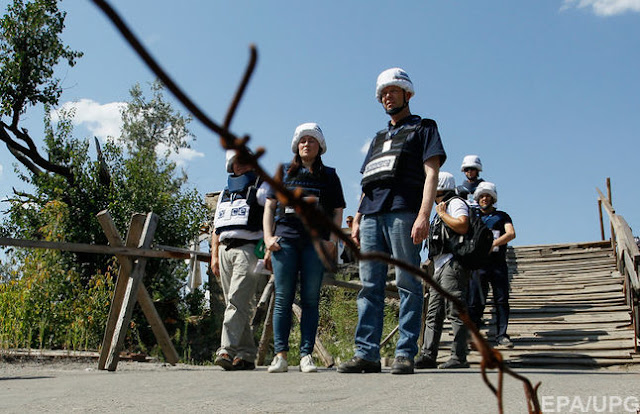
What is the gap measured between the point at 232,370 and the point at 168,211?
1076 centimetres

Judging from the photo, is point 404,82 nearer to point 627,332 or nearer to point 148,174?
point 627,332

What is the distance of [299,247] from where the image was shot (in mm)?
4773

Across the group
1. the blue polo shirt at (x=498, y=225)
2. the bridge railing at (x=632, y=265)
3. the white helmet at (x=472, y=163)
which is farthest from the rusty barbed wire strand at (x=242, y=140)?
the white helmet at (x=472, y=163)

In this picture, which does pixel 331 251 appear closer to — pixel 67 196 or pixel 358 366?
pixel 358 366

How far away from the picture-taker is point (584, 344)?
738 cm

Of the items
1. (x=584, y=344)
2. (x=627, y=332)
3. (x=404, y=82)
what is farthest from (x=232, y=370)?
(x=627, y=332)

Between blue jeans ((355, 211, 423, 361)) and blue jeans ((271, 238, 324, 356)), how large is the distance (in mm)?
407

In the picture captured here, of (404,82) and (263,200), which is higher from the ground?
(404,82)

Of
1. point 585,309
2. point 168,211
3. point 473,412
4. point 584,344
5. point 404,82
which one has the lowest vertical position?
point 473,412

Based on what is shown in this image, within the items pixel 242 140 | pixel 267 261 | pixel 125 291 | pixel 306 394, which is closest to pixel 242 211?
pixel 267 261

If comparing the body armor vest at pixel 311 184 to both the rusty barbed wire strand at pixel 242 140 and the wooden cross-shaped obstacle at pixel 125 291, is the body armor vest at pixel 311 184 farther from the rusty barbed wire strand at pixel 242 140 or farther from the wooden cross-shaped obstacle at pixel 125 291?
the rusty barbed wire strand at pixel 242 140

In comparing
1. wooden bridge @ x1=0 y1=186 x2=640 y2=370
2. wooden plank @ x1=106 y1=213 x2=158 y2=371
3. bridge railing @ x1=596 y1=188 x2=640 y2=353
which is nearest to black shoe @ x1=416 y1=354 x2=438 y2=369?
wooden bridge @ x1=0 y1=186 x2=640 y2=370

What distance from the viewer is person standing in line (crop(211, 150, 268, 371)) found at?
5.14 m

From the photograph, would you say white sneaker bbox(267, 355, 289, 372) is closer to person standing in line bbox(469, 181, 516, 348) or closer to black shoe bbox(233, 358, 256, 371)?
black shoe bbox(233, 358, 256, 371)
